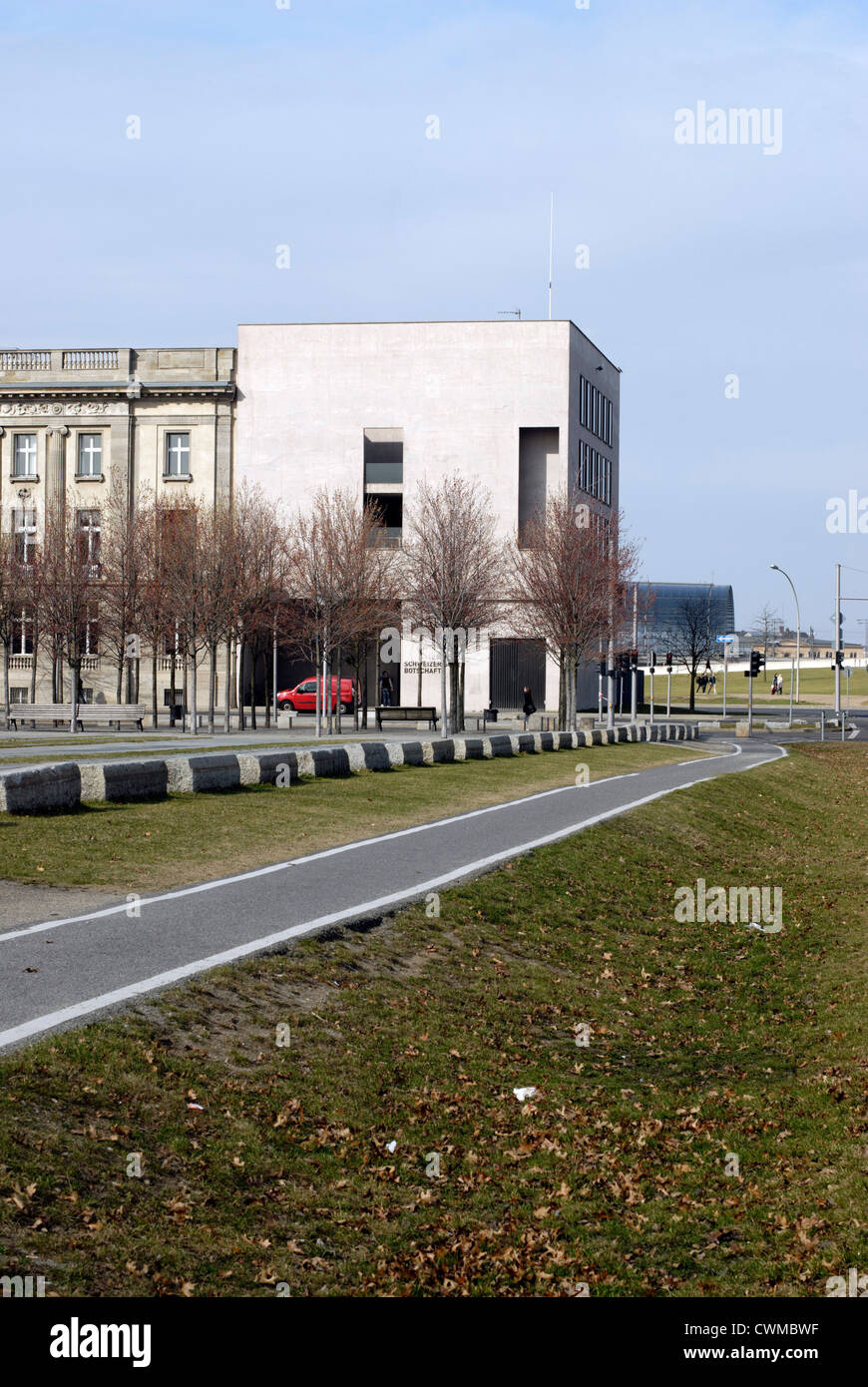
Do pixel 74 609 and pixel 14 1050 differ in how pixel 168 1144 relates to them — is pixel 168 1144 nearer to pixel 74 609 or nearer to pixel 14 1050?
pixel 14 1050

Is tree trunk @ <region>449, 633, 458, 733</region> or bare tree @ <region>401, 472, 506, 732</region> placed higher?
bare tree @ <region>401, 472, 506, 732</region>

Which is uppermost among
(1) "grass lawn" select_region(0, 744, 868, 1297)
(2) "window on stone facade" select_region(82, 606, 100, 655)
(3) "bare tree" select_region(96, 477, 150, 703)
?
(3) "bare tree" select_region(96, 477, 150, 703)

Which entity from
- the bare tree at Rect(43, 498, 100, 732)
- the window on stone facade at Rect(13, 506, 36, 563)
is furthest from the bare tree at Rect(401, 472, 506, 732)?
the window on stone facade at Rect(13, 506, 36, 563)

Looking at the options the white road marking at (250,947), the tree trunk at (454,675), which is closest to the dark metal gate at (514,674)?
the tree trunk at (454,675)

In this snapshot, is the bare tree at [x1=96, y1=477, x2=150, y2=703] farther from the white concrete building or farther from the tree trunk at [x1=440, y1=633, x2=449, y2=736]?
the white concrete building

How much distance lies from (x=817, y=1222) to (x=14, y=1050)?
4.19 m

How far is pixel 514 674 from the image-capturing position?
67.7 m

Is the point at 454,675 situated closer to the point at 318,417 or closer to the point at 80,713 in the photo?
the point at 80,713

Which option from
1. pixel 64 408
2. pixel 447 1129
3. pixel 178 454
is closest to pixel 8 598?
pixel 178 454

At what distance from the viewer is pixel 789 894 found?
744 inches

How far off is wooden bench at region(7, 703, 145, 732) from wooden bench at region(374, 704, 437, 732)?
8645mm

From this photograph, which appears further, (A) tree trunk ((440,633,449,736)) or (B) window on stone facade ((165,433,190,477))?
(B) window on stone facade ((165,433,190,477))

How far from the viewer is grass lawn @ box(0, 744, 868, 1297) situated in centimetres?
620

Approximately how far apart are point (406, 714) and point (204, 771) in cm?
3020
